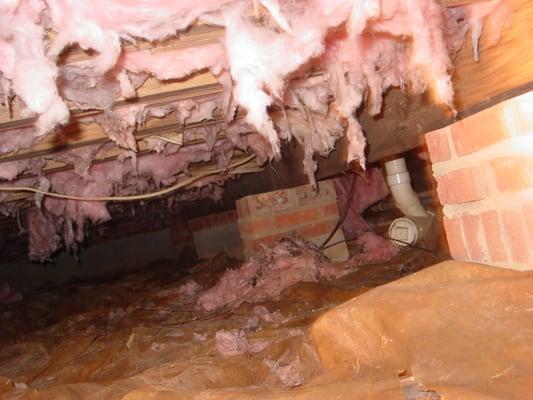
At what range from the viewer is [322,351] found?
4.06 ft

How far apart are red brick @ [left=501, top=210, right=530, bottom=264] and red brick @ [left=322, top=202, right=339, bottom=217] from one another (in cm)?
243

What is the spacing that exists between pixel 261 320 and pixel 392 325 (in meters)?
1.16

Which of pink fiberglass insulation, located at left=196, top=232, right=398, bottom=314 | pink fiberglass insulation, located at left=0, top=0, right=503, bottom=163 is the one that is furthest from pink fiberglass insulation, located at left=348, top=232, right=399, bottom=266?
pink fiberglass insulation, located at left=0, top=0, right=503, bottom=163

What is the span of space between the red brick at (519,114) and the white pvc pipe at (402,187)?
230cm

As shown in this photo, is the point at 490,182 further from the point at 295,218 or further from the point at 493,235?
the point at 295,218

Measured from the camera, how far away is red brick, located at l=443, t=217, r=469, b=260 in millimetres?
1471

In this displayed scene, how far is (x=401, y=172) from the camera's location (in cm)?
350

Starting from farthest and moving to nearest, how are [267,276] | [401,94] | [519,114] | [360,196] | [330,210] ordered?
1. [360,196]
2. [330,210]
3. [267,276]
4. [401,94]
5. [519,114]

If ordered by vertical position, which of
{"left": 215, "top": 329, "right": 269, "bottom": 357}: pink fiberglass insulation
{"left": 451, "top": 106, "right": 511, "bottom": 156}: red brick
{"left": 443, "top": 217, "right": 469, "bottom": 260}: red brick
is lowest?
{"left": 215, "top": 329, "right": 269, "bottom": 357}: pink fiberglass insulation

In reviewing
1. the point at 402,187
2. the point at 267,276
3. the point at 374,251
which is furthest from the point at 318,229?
the point at 267,276

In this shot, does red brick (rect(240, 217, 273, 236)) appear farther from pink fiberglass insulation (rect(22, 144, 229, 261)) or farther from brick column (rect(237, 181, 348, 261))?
pink fiberglass insulation (rect(22, 144, 229, 261))

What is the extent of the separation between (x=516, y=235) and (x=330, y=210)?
2.50 m

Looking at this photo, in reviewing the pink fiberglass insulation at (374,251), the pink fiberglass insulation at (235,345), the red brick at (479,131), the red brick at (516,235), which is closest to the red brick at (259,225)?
the pink fiberglass insulation at (374,251)

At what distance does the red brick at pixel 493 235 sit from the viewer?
1.30 m
